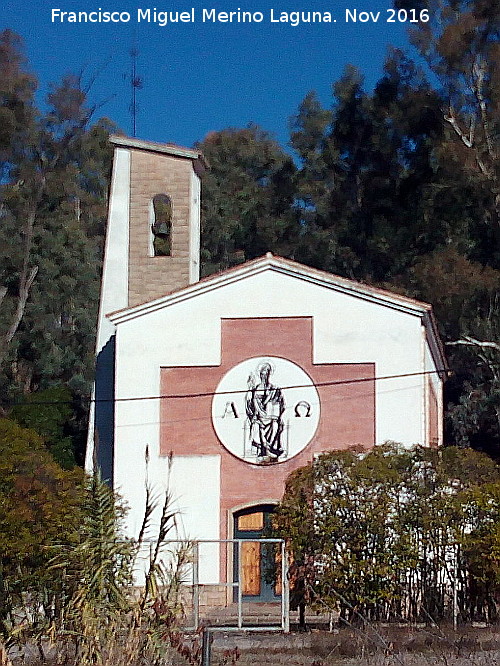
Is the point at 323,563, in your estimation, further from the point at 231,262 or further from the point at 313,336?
the point at 231,262

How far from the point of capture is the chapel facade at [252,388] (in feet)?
87.2

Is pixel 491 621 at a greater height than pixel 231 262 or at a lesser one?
lesser

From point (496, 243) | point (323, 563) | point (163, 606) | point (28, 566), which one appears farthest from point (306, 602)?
point (496, 243)

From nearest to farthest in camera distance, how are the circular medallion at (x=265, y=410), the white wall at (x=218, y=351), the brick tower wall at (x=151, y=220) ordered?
1. the white wall at (x=218, y=351)
2. the circular medallion at (x=265, y=410)
3. the brick tower wall at (x=151, y=220)

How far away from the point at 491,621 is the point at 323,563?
295 centimetres

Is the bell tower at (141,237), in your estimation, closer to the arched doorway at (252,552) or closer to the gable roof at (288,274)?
the gable roof at (288,274)

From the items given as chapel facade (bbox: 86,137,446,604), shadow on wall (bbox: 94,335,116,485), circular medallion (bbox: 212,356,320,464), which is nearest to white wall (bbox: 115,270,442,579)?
chapel facade (bbox: 86,137,446,604)

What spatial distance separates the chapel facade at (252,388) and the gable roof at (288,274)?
0.03 m

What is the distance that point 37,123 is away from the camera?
4853cm

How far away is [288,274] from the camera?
89.2 ft

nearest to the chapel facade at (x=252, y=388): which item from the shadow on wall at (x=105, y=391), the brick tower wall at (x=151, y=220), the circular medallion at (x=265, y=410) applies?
the circular medallion at (x=265, y=410)

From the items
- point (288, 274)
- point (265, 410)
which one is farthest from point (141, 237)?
point (265, 410)

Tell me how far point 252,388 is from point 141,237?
591cm

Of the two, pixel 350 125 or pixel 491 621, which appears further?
pixel 350 125
